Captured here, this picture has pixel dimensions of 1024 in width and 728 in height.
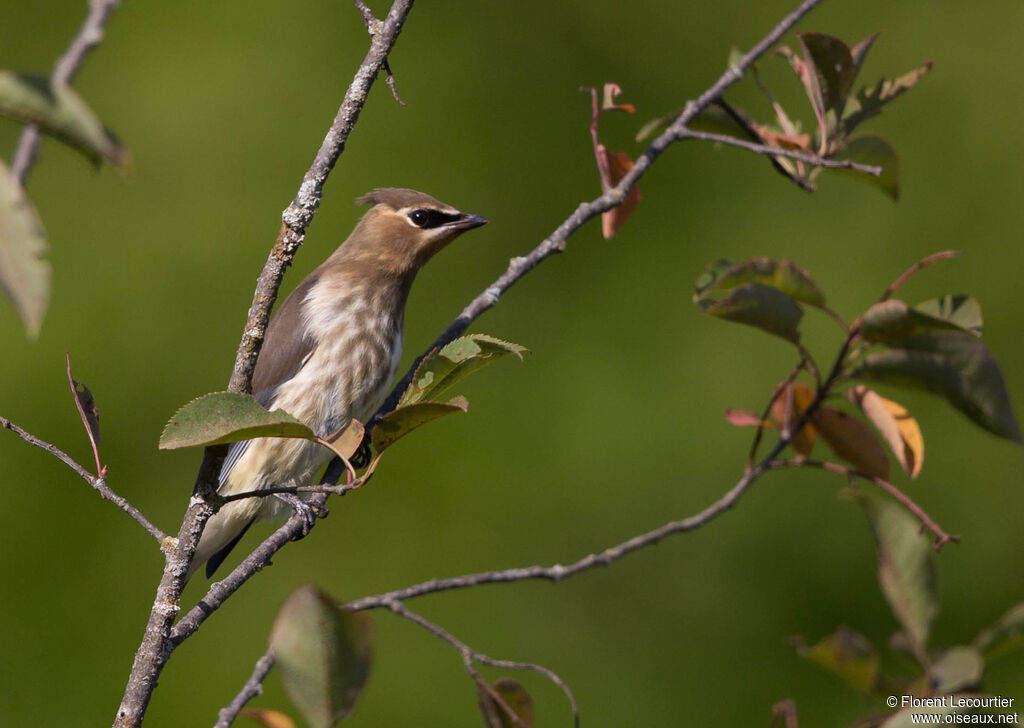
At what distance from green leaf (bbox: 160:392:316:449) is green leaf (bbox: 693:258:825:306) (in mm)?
578

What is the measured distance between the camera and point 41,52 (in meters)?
3.53

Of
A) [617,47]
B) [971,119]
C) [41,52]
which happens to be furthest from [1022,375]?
[41,52]

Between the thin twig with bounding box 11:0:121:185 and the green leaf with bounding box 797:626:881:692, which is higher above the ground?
the thin twig with bounding box 11:0:121:185

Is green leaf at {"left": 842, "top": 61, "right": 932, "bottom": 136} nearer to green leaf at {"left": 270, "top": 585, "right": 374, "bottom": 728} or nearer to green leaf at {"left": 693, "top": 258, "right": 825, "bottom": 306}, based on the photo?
green leaf at {"left": 693, "top": 258, "right": 825, "bottom": 306}

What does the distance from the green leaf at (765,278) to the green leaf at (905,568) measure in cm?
31

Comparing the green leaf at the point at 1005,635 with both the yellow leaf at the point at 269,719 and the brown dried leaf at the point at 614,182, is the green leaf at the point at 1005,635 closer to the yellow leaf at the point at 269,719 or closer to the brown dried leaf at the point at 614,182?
the yellow leaf at the point at 269,719

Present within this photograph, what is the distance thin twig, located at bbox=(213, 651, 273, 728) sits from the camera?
4.12 ft

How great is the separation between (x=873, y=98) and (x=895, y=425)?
0.49 m

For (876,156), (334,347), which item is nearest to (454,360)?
(876,156)

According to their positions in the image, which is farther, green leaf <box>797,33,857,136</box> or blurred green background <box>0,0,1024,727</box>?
blurred green background <box>0,0,1024,727</box>

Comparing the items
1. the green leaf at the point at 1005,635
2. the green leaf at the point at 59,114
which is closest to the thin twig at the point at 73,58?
the green leaf at the point at 59,114

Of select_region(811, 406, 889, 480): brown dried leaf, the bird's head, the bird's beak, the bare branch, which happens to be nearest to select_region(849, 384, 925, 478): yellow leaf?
select_region(811, 406, 889, 480): brown dried leaf

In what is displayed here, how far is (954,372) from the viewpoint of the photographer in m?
1.47

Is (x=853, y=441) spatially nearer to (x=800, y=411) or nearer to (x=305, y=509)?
(x=800, y=411)
